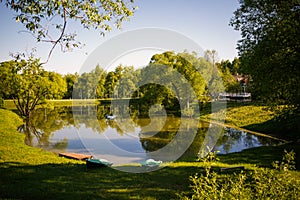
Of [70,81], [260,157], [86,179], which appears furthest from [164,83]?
[70,81]

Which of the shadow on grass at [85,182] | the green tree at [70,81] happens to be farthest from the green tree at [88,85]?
the shadow on grass at [85,182]

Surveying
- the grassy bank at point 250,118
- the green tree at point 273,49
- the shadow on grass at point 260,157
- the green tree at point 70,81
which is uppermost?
the green tree at point 70,81

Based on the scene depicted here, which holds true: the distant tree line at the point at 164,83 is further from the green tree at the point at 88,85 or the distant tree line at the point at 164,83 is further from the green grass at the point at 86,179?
the green tree at the point at 88,85

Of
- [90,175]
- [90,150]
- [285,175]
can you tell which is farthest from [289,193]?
[90,150]

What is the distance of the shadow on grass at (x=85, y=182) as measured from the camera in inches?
351

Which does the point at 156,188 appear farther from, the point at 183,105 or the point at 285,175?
the point at 183,105

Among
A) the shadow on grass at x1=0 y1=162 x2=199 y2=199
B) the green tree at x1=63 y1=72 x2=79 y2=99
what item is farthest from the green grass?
the green tree at x1=63 y1=72 x2=79 y2=99

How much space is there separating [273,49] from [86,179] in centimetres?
1169

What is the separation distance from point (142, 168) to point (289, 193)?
31.4 ft

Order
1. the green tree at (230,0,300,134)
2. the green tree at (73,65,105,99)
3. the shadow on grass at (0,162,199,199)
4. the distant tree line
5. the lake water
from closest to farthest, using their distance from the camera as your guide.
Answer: the shadow on grass at (0,162,199,199), the green tree at (230,0,300,134), the lake water, the distant tree line, the green tree at (73,65,105,99)

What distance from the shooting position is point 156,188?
9.78m

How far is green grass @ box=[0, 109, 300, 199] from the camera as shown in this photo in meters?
8.97

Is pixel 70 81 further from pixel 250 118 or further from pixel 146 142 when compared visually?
pixel 146 142

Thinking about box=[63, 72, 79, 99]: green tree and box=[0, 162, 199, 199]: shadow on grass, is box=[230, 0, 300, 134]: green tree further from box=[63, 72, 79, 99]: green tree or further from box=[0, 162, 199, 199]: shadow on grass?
box=[63, 72, 79, 99]: green tree
